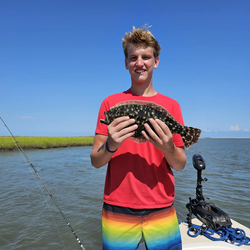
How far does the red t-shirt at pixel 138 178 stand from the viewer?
240cm

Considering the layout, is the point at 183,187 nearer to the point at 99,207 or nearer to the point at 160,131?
the point at 99,207

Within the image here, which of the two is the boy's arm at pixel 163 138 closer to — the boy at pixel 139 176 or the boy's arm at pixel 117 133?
the boy at pixel 139 176

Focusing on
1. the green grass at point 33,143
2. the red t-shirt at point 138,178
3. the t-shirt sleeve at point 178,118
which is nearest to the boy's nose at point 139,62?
the t-shirt sleeve at point 178,118

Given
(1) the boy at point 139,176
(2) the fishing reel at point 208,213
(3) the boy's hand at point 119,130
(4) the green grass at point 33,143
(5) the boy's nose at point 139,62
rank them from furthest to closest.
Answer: (4) the green grass at point 33,143 < (2) the fishing reel at point 208,213 < (5) the boy's nose at point 139,62 < (1) the boy at point 139,176 < (3) the boy's hand at point 119,130

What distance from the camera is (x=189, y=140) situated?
2.71 meters

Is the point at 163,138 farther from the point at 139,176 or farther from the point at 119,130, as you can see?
the point at 139,176

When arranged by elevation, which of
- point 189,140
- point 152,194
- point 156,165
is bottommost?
point 152,194

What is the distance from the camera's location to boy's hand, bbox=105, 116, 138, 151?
7.06 ft

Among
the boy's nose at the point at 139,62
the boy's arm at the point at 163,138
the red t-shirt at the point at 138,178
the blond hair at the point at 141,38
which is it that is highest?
the blond hair at the point at 141,38

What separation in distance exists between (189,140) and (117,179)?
3.64 feet

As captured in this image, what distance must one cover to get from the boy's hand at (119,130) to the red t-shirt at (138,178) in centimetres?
42

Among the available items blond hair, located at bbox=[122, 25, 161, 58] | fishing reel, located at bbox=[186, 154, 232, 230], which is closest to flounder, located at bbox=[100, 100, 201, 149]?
blond hair, located at bbox=[122, 25, 161, 58]

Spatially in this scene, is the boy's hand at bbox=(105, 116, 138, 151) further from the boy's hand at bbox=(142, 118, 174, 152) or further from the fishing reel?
the fishing reel

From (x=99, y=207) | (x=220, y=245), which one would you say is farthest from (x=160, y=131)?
(x=99, y=207)
